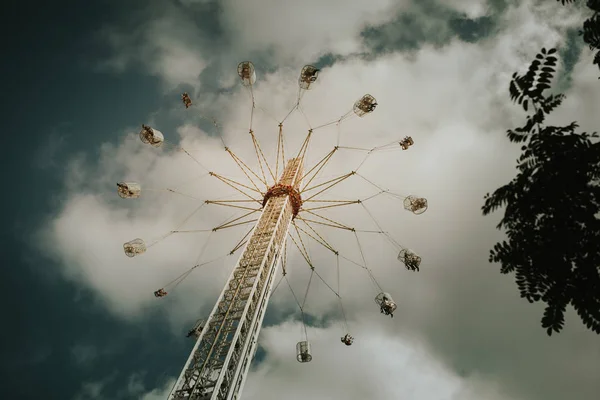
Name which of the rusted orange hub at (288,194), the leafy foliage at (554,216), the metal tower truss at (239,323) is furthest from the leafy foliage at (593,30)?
the rusted orange hub at (288,194)

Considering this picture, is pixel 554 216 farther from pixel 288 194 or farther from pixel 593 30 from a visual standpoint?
pixel 288 194

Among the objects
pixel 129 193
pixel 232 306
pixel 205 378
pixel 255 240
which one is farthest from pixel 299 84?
pixel 205 378

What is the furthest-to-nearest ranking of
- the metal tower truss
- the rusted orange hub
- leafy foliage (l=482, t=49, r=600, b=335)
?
1. the rusted orange hub
2. the metal tower truss
3. leafy foliage (l=482, t=49, r=600, b=335)

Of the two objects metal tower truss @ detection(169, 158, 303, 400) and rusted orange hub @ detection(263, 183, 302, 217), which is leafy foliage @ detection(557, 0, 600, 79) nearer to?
metal tower truss @ detection(169, 158, 303, 400)

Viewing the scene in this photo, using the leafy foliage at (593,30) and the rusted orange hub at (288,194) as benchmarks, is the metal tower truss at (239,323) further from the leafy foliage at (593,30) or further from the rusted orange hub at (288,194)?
the leafy foliage at (593,30)

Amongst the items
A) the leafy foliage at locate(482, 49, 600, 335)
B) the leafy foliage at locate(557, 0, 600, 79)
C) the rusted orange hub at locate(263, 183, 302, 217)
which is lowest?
the leafy foliage at locate(482, 49, 600, 335)

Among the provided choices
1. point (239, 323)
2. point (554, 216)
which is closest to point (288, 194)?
point (239, 323)

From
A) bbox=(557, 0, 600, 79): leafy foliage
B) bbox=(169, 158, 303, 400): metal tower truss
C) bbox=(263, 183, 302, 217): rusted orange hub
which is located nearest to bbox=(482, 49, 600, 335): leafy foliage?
bbox=(557, 0, 600, 79): leafy foliage

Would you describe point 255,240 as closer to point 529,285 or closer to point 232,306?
point 232,306
